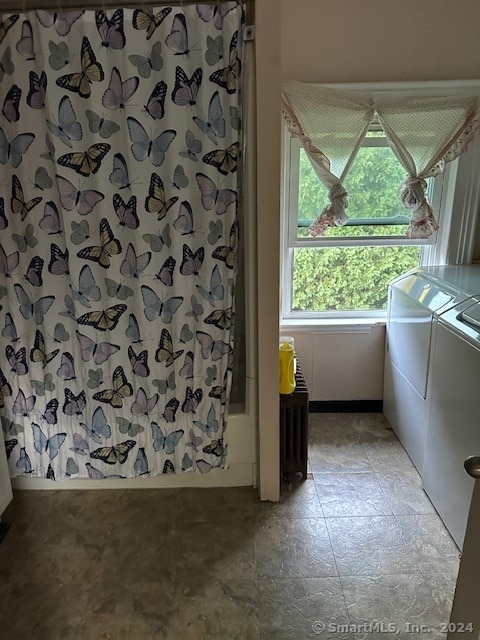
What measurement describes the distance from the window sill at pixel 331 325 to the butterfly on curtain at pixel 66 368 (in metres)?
1.19

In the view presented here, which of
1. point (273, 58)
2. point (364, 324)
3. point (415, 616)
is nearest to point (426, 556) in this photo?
point (415, 616)

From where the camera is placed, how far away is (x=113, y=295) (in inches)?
71.1

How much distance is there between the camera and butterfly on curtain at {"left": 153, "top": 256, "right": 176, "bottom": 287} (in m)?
1.77

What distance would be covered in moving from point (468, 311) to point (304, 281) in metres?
1.04

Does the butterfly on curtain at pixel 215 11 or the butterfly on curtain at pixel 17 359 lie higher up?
the butterfly on curtain at pixel 215 11

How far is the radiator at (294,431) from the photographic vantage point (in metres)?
2.11

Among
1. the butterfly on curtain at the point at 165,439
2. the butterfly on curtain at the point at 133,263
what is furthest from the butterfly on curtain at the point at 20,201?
the butterfly on curtain at the point at 165,439

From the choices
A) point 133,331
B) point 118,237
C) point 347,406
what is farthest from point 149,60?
point 347,406

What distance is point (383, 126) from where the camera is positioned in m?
2.32

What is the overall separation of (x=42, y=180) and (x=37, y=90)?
0.97 ft

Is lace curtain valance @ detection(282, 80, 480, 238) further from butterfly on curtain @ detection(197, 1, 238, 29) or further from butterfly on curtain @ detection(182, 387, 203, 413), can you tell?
butterfly on curtain @ detection(182, 387, 203, 413)

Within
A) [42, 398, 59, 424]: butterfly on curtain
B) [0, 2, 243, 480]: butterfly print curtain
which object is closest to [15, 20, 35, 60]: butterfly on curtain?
[0, 2, 243, 480]: butterfly print curtain

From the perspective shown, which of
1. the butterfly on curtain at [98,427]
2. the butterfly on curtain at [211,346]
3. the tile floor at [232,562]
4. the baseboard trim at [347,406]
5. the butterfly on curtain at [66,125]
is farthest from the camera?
the baseboard trim at [347,406]

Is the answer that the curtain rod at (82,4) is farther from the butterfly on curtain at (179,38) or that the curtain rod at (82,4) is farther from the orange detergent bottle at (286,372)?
the orange detergent bottle at (286,372)
